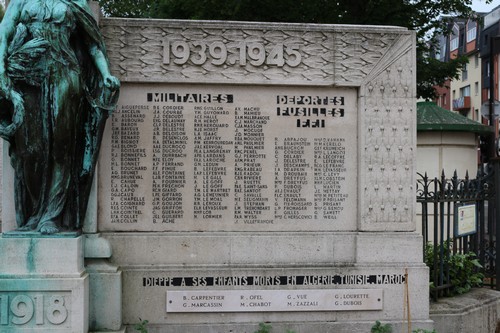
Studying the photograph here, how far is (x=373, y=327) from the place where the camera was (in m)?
6.42

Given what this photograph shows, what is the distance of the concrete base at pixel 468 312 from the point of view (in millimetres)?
6984

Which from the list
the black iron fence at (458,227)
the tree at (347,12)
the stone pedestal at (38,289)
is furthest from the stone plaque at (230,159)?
the tree at (347,12)

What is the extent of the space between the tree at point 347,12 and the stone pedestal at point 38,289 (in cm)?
951

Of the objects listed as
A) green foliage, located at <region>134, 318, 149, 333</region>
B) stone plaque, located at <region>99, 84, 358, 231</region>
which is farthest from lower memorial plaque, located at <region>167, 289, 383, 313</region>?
stone plaque, located at <region>99, 84, 358, 231</region>

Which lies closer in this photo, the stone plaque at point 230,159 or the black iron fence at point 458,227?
the stone plaque at point 230,159

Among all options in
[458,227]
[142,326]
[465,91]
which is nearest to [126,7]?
[458,227]

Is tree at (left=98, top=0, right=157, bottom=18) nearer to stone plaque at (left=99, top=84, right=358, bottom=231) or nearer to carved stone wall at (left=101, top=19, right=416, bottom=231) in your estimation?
carved stone wall at (left=101, top=19, right=416, bottom=231)

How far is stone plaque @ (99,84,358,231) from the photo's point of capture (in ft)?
21.2

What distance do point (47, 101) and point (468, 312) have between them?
581 cm

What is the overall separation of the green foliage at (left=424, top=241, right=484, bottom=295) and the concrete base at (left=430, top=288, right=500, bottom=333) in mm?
144

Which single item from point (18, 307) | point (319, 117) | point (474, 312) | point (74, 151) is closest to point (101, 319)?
point (18, 307)

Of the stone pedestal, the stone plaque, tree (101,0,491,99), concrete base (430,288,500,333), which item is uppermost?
tree (101,0,491,99)

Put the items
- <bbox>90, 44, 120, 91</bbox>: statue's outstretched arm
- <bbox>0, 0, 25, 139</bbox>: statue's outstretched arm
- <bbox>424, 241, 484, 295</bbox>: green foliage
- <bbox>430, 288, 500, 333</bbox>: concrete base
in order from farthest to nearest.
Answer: <bbox>424, 241, 484, 295</bbox>: green foliage → <bbox>430, 288, 500, 333</bbox>: concrete base → <bbox>90, 44, 120, 91</bbox>: statue's outstretched arm → <bbox>0, 0, 25, 139</bbox>: statue's outstretched arm

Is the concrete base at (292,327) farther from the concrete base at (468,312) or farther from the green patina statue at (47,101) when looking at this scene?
the green patina statue at (47,101)
